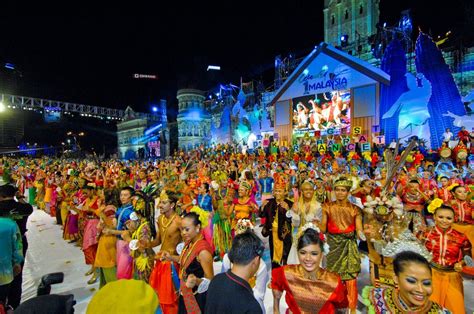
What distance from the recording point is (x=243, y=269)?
191 cm

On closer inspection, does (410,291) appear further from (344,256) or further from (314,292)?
(344,256)

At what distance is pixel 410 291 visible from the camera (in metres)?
1.86

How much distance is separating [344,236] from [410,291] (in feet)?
5.78

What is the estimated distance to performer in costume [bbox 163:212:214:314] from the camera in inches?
101

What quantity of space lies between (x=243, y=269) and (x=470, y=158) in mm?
12672

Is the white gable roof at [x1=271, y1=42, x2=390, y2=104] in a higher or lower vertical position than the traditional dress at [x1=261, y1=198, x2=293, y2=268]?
higher

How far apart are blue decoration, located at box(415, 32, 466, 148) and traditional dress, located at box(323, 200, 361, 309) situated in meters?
17.3

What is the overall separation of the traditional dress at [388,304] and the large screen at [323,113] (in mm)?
19176

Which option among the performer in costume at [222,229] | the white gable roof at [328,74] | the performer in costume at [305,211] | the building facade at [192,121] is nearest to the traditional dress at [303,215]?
the performer in costume at [305,211]

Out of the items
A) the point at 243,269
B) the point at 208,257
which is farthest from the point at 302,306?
the point at 208,257

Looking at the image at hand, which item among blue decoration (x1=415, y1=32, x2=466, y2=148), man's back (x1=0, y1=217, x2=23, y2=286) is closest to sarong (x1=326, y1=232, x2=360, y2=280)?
man's back (x1=0, y1=217, x2=23, y2=286)

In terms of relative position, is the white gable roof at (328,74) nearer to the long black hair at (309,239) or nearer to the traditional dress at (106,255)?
the long black hair at (309,239)

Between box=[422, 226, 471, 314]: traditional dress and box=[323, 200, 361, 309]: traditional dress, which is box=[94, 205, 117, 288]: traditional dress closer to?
box=[323, 200, 361, 309]: traditional dress

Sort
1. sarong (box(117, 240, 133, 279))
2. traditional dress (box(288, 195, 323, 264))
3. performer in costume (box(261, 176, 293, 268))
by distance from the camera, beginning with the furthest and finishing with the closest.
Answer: performer in costume (box(261, 176, 293, 268))
traditional dress (box(288, 195, 323, 264))
sarong (box(117, 240, 133, 279))
